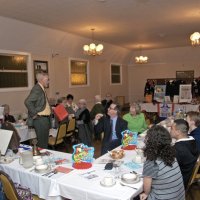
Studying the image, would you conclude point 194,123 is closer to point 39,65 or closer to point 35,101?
point 35,101

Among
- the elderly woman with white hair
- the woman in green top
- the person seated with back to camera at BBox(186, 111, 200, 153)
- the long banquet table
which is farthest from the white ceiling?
the long banquet table

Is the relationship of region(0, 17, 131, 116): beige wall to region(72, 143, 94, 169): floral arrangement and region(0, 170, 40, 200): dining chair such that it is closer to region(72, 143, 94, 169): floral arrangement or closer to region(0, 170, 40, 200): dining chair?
region(72, 143, 94, 169): floral arrangement

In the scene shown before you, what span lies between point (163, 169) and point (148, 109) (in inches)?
278

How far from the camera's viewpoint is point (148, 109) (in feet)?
28.7

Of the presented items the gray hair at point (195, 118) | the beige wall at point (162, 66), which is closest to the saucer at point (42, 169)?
the gray hair at point (195, 118)

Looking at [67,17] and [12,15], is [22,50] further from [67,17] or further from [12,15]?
[67,17]

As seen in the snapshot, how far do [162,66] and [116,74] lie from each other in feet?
8.43

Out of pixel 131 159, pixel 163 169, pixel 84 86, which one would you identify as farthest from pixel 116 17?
pixel 163 169

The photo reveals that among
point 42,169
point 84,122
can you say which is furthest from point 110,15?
point 42,169

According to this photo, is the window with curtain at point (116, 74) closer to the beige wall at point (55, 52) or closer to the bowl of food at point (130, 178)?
the beige wall at point (55, 52)

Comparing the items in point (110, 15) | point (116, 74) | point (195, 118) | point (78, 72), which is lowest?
point (195, 118)

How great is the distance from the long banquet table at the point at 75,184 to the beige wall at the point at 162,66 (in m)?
10.6

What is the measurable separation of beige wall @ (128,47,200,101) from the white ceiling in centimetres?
416

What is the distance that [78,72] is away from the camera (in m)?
9.01
